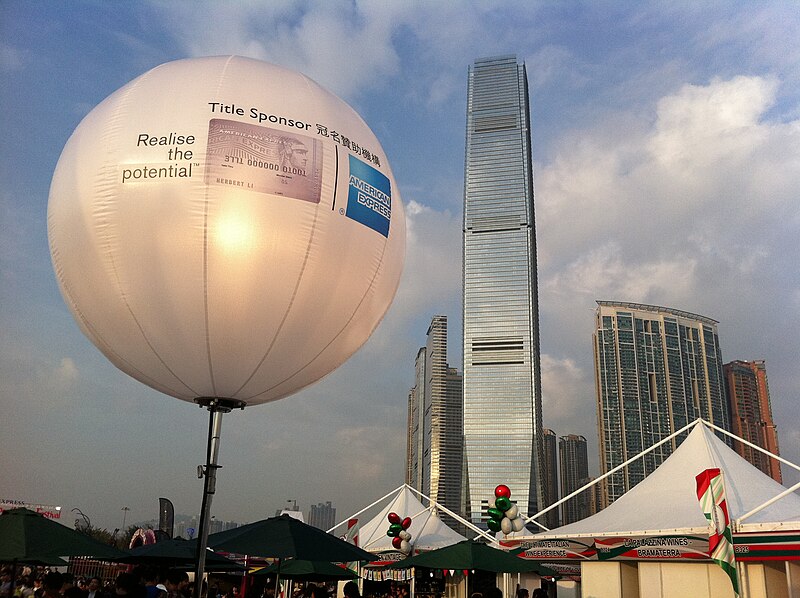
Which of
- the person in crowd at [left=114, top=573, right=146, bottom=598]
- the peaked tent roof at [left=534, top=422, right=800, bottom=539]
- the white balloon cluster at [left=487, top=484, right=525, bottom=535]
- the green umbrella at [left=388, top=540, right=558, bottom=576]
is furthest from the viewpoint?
the white balloon cluster at [left=487, top=484, right=525, bottom=535]

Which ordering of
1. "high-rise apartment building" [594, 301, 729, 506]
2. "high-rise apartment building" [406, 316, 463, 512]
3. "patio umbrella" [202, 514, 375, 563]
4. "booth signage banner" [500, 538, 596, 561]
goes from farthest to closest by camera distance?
"high-rise apartment building" [406, 316, 463, 512] → "high-rise apartment building" [594, 301, 729, 506] → "booth signage banner" [500, 538, 596, 561] → "patio umbrella" [202, 514, 375, 563]

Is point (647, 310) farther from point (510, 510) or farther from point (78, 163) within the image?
point (78, 163)

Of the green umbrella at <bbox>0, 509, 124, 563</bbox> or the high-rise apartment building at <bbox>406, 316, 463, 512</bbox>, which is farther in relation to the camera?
the high-rise apartment building at <bbox>406, 316, 463, 512</bbox>

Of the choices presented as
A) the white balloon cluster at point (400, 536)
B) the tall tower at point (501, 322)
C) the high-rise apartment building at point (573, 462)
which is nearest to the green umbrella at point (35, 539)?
the white balloon cluster at point (400, 536)

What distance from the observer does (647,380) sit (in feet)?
409

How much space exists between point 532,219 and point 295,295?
139004mm

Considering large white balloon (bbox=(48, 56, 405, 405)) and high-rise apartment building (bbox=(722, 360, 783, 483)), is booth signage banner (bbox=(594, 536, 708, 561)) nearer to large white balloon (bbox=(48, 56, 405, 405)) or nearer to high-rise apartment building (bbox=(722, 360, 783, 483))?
large white balloon (bbox=(48, 56, 405, 405))

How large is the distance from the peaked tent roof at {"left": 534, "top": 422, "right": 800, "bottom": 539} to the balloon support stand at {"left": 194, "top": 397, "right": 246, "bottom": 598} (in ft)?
32.2

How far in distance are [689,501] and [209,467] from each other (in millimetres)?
11303

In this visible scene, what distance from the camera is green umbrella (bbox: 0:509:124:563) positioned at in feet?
20.3

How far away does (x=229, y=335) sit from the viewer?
5.01 meters

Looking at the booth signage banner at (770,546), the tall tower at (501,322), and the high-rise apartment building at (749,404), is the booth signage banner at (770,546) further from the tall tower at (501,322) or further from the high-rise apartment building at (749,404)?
the high-rise apartment building at (749,404)

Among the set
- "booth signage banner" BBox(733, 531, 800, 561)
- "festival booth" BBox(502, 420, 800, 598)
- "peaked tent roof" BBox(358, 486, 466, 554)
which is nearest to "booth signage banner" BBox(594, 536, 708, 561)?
"festival booth" BBox(502, 420, 800, 598)

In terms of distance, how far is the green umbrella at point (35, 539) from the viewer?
20.3 feet
